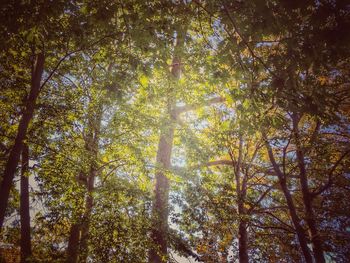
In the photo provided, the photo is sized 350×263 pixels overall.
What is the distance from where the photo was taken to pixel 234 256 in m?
11.1

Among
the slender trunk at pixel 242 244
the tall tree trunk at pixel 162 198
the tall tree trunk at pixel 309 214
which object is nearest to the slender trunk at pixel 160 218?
the tall tree trunk at pixel 162 198

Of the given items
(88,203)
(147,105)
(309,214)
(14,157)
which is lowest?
(88,203)

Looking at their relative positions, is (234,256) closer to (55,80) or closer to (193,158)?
(193,158)

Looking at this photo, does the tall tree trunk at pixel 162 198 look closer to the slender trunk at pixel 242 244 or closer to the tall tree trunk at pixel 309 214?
the slender trunk at pixel 242 244

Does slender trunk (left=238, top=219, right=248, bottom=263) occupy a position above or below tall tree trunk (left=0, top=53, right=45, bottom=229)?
below

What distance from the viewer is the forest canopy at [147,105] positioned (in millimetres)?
4234

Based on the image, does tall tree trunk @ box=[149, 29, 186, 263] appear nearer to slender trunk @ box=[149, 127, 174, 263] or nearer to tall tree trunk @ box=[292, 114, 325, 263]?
slender trunk @ box=[149, 127, 174, 263]

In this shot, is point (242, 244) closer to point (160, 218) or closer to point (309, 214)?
point (309, 214)

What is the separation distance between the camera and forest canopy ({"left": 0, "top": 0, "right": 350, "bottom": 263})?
4.23 m

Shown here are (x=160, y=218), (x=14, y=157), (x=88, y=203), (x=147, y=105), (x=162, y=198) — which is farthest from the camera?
(x=147, y=105)

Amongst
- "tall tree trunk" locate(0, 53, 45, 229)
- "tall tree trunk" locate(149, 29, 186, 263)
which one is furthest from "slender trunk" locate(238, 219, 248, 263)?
"tall tree trunk" locate(0, 53, 45, 229)

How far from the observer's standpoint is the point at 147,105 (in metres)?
8.50

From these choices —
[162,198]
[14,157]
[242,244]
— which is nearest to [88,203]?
[162,198]

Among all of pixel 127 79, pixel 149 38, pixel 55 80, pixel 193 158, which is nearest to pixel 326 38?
pixel 149 38
